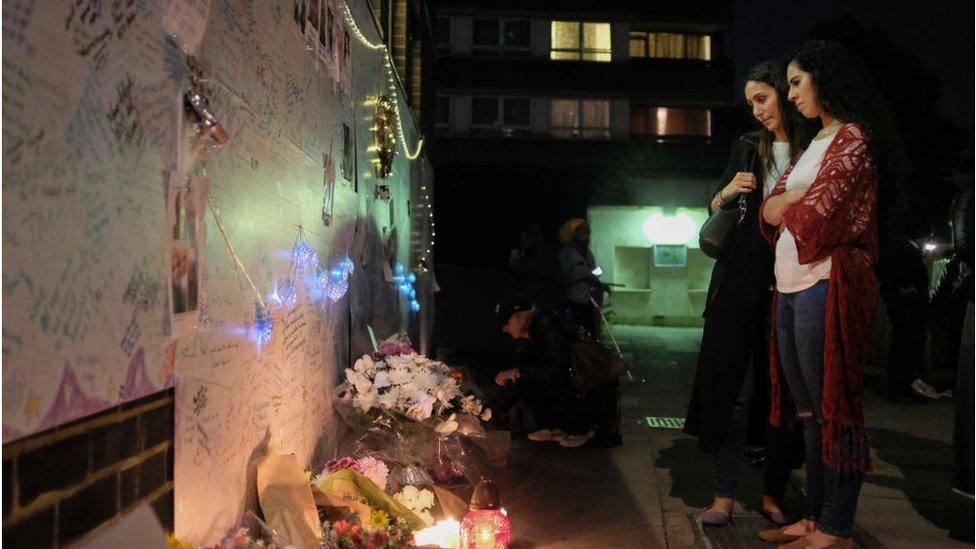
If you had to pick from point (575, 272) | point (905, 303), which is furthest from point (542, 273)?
point (905, 303)

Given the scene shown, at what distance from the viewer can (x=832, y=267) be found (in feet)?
12.5

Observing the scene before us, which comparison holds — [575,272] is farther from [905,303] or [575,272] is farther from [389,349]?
[389,349]

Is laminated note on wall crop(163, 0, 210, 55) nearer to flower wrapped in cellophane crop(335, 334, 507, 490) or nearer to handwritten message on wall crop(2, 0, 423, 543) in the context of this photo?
handwritten message on wall crop(2, 0, 423, 543)

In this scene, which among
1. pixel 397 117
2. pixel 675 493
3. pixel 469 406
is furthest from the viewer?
pixel 397 117

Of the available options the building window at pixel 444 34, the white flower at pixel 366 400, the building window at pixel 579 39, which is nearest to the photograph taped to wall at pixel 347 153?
Answer: the white flower at pixel 366 400

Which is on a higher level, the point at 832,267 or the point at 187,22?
the point at 187,22

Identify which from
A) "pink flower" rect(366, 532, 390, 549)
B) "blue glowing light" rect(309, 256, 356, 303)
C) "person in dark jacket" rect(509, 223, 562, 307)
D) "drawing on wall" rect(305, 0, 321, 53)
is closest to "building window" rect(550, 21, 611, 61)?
"person in dark jacket" rect(509, 223, 562, 307)

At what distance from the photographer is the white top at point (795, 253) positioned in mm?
3859

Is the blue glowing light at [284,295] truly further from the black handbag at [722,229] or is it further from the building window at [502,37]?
the building window at [502,37]

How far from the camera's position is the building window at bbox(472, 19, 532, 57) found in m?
28.6

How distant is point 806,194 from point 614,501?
2355mm

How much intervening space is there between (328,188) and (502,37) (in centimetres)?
2488

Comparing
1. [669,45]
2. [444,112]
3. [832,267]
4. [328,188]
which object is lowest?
[832,267]

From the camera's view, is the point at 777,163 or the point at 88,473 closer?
the point at 88,473
